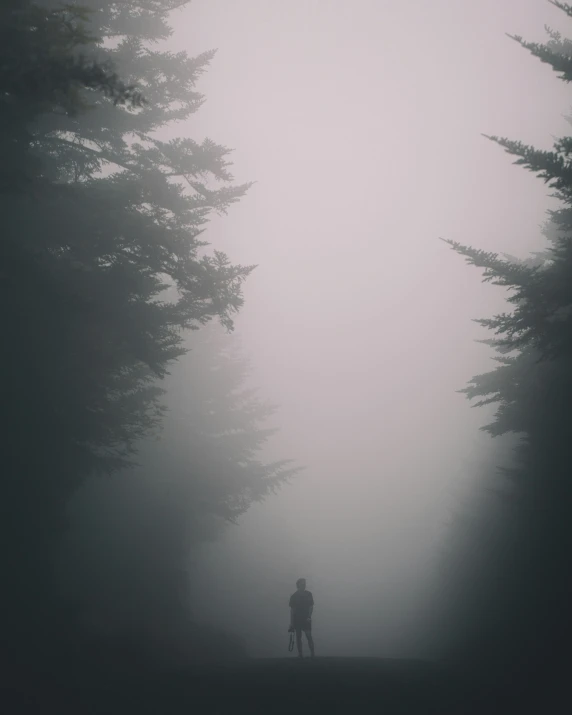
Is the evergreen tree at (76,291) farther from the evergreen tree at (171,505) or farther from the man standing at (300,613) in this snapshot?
the man standing at (300,613)

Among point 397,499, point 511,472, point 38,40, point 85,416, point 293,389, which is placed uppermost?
point 293,389

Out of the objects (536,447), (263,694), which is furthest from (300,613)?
(536,447)

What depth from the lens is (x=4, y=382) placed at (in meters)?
8.84

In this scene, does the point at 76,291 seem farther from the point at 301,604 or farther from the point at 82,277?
the point at 301,604

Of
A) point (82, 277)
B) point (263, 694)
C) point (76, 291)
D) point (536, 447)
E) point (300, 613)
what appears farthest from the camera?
point (536, 447)

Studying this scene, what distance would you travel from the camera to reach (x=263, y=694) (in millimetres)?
6734

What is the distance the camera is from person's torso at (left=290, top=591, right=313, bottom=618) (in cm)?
1152

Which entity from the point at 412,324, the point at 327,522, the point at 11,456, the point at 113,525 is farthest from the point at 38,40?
the point at 412,324

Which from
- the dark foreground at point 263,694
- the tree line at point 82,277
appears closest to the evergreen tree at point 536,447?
the dark foreground at point 263,694

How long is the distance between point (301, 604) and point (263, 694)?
511 centimetres

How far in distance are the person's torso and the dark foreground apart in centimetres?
351

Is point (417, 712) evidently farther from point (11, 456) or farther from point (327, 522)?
point (327, 522)

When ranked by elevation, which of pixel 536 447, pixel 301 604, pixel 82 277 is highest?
pixel 82 277

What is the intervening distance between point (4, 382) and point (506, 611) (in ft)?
52.1
